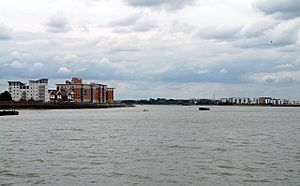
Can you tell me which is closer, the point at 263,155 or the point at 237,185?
the point at 237,185

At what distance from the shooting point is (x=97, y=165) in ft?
89.2

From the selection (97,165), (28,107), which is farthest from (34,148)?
(28,107)

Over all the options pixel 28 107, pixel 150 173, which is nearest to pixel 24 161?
pixel 150 173

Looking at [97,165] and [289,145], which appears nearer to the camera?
[97,165]

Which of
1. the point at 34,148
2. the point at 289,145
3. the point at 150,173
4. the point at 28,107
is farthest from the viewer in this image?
the point at 28,107

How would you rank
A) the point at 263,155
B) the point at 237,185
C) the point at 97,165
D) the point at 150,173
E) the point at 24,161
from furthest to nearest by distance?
the point at 263,155 < the point at 24,161 < the point at 97,165 < the point at 150,173 < the point at 237,185

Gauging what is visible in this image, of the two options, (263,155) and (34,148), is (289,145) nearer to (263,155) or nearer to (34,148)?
(263,155)

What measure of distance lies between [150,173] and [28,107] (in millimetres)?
168126

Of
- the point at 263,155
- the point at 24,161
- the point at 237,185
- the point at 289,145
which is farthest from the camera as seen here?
the point at 289,145

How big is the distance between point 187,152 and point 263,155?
5.86m

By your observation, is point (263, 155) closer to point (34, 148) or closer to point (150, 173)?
point (150, 173)

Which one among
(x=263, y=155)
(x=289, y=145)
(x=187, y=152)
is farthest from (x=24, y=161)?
(x=289, y=145)

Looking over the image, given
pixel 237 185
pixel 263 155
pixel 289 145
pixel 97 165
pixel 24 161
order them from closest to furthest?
1. pixel 237 185
2. pixel 97 165
3. pixel 24 161
4. pixel 263 155
5. pixel 289 145

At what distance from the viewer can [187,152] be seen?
34.0 metres
